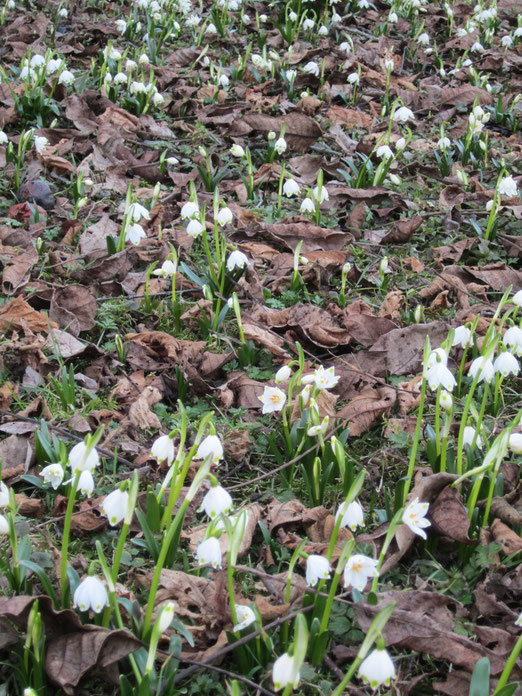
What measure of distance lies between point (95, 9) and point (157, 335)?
15.3ft

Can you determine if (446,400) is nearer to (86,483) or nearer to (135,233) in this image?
(86,483)

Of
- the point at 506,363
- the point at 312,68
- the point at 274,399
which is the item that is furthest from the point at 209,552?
the point at 312,68

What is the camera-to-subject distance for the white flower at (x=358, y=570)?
5.01ft

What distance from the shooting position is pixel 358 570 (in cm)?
154

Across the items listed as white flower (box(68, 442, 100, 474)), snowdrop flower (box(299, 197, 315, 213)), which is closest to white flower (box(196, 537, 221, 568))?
white flower (box(68, 442, 100, 474))

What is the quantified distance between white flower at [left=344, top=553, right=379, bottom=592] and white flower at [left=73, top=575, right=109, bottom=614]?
51cm

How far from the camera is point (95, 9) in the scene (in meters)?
6.28

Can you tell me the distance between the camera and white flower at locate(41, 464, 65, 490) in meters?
1.92

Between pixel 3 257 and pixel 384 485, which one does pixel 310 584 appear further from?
pixel 3 257

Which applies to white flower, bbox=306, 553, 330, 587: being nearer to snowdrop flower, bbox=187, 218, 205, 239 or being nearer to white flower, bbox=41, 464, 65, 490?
white flower, bbox=41, 464, 65, 490

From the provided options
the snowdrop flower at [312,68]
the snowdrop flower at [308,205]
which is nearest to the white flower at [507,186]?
the snowdrop flower at [308,205]

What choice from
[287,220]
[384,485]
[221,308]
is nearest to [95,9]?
[287,220]

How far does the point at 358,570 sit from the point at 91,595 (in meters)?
0.56

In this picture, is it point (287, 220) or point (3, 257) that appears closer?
point (3, 257)
